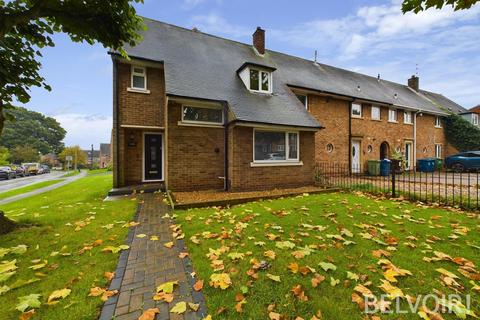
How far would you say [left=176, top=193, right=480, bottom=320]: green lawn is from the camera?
241cm

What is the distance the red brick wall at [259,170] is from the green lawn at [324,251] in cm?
290

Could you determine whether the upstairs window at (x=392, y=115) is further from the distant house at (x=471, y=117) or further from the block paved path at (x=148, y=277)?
the block paved path at (x=148, y=277)

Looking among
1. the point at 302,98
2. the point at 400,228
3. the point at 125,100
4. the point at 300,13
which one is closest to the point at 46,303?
the point at 400,228

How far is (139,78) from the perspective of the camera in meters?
10.3

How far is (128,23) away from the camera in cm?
467

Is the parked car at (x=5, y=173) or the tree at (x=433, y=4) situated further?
the parked car at (x=5, y=173)

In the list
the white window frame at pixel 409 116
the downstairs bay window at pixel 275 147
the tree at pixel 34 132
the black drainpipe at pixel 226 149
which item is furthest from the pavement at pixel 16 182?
the tree at pixel 34 132

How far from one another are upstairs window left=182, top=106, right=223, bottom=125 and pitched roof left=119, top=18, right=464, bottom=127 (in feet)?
2.61

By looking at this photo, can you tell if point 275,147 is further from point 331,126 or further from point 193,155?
point 331,126

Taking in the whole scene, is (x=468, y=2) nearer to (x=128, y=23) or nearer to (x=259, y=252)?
(x=259, y=252)

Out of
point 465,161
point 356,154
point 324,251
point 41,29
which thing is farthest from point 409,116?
point 41,29

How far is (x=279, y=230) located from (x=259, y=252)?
108 centimetres

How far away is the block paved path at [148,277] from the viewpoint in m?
2.32

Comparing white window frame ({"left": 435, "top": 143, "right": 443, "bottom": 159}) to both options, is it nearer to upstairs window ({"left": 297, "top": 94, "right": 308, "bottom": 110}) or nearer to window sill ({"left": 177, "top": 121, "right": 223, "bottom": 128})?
upstairs window ({"left": 297, "top": 94, "right": 308, "bottom": 110})
